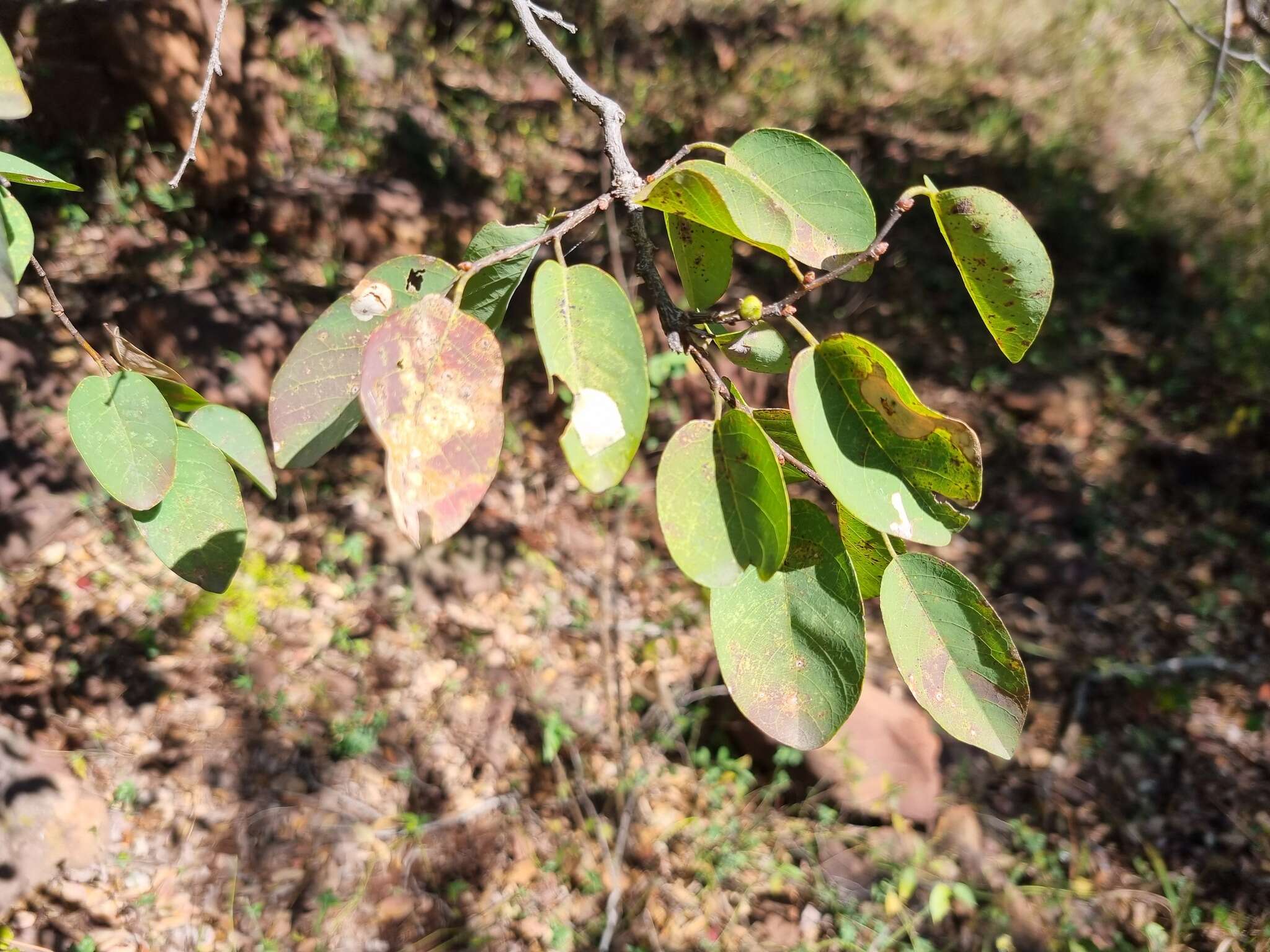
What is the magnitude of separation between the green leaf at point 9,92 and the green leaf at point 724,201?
0.52 meters

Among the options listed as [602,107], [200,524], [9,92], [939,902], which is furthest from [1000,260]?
[939,902]

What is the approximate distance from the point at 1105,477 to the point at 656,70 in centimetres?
338

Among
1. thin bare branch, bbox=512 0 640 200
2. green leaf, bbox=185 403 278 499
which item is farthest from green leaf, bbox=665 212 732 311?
green leaf, bbox=185 403 278 499

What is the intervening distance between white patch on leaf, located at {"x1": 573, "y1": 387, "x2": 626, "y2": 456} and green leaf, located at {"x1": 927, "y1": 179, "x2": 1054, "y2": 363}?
0.28 m

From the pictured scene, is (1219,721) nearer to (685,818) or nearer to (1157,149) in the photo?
(685,818)

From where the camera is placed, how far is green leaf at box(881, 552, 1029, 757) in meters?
0.59

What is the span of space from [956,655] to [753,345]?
30 cm

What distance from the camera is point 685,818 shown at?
2373 millimetres

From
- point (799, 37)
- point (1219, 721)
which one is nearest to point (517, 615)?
point (1219, 721)

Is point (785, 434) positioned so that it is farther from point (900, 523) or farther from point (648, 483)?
point (648, 483)

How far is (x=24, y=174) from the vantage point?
616 millimetres

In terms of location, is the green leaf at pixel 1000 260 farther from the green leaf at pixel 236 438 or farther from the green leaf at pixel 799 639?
the green leaf at pixel 236 438

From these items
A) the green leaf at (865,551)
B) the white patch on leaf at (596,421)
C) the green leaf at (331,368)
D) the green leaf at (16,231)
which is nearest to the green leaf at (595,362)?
the white patch on leaf at (596,421)

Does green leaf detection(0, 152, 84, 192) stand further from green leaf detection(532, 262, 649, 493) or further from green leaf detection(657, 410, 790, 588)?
green leaf detection(657, 410, 790, 588)
